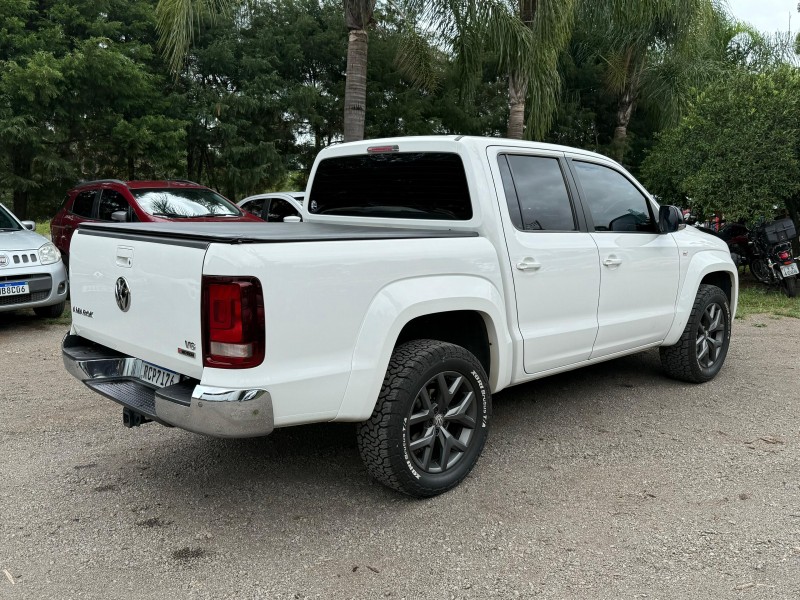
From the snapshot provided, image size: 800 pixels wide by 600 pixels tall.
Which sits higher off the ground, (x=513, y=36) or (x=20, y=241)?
(x=513, y=36)

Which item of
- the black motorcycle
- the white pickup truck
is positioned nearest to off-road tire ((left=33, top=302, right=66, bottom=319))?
the white pickup truck

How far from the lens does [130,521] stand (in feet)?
10.9

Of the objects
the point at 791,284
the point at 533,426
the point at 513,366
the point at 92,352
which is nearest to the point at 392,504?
the point at 513,366

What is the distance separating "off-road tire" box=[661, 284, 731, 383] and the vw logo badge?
4.01m

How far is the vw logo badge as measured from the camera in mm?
3338

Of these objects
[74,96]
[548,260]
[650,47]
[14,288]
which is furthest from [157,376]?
[650,47]

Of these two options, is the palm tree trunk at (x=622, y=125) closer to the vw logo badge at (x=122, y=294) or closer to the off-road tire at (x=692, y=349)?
the off-road tire at (x=692, y=349)

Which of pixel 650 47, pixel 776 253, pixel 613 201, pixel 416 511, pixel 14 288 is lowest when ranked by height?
pixel 416 511

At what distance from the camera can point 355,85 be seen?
10.4 meters

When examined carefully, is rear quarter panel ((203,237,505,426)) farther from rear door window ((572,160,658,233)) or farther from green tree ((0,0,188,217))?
green tree ((0,0,188,217))

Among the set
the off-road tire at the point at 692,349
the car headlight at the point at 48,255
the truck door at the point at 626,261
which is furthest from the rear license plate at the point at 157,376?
the car headlight at the point at 48,255

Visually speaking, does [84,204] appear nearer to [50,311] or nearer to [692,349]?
[50,311]

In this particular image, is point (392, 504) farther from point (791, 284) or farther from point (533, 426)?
point (791, 284)

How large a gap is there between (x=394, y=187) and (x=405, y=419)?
1.62 m
